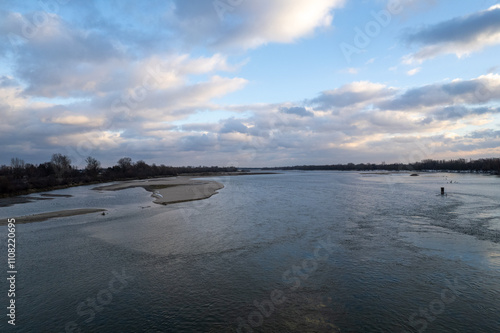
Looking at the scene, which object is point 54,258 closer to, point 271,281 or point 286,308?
point 271,281

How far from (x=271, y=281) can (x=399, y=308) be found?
446cm

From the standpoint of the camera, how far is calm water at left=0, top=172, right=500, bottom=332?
841 cm

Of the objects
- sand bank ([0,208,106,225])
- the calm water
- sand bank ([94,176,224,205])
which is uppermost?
sand bank ([94,176,224,205])

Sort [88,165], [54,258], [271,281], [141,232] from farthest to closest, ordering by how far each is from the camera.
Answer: [88,165] < [141,232] < [54,258] < [271,281]

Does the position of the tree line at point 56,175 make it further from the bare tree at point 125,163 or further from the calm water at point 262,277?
the calm water at point 262,277

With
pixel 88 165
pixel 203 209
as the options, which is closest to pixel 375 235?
pixel 203 209

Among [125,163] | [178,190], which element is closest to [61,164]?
[125,163]

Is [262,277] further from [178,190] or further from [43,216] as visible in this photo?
[178,190]

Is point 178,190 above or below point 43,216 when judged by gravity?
above

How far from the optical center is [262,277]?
1148cm

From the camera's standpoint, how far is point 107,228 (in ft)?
69.8

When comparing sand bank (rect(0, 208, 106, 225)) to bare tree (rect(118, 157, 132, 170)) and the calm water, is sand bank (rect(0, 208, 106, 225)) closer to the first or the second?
the calm water

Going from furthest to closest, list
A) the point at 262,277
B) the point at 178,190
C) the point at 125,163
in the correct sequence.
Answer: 1. the point at 125,163
2. the point at 178,190
3. the point at 262,277

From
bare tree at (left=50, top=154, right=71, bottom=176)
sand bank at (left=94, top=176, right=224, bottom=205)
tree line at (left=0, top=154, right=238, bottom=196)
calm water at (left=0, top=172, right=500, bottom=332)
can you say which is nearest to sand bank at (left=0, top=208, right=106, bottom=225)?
calm water at (left=0, top=172, right=500, bottom=332)
